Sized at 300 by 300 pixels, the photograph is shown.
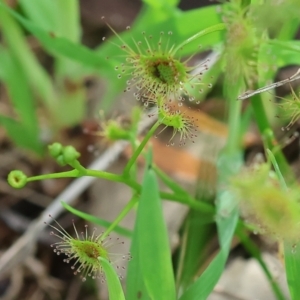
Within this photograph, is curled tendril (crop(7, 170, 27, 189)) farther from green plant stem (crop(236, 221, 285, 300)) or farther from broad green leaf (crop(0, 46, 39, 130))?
broad green leaf (crop(0, 46, 39, 130))

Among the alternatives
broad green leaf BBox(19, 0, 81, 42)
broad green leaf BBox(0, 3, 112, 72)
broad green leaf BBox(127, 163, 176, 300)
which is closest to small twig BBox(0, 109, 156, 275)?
broad green leaf BBox(0, 3, 112, 72)

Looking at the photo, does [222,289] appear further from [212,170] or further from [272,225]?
[272,225]

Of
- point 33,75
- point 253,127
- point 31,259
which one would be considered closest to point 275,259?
point 253,127

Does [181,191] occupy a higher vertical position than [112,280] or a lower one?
higher

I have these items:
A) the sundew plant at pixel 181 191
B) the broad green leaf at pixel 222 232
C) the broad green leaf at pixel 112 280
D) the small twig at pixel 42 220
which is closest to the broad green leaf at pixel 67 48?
the sundew plant at pixel 181 191

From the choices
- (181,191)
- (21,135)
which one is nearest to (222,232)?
(181,191)

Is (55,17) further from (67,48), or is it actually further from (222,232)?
(222,232)

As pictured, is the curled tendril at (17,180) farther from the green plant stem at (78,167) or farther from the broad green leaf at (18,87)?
the broad green leaf at (18,87)
